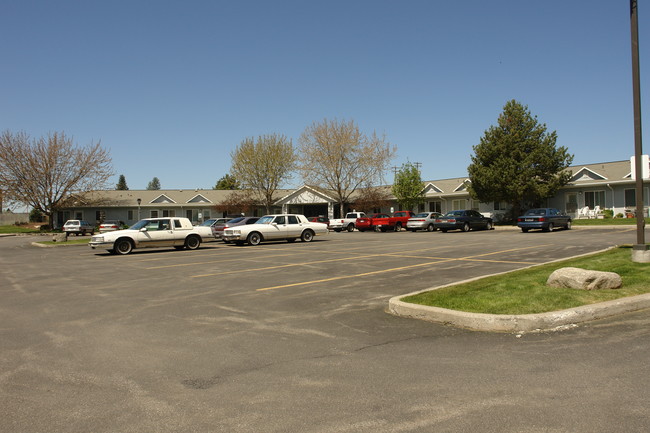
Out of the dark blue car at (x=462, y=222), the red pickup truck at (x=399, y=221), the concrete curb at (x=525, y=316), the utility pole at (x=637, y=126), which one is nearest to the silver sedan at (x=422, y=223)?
the dark blue car at (x=462, y=222)

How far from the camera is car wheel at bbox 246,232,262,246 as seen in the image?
24.5 meters

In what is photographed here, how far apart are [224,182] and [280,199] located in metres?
50.3

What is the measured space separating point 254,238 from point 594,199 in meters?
30.3

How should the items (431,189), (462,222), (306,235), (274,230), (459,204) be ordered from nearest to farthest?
(274,230)
(306,235)
(462,222)
(459,204)
(431,189)

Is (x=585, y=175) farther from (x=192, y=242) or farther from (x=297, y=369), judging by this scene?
(x=297, y=369)

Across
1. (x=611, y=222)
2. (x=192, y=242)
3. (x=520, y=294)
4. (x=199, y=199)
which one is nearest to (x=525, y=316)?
Answer: (x=520, y=294)

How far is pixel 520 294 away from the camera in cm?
762

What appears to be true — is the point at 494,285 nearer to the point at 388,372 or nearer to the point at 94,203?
the point at 388,372

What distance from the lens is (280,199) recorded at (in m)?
59.0

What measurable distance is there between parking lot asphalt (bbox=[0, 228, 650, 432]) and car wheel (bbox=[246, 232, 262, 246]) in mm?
15044

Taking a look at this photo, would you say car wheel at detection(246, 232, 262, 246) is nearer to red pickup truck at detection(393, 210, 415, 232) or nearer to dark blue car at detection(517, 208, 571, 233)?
dark blue car at detection(517, 208, 571, 233)

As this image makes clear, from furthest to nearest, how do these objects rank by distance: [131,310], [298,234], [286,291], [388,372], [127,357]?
[298,234]
[286,291]
[131,310]
[127,357]
[388,372]

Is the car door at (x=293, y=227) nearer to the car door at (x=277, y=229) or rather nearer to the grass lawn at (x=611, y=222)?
the car door at (x=277, y=229)

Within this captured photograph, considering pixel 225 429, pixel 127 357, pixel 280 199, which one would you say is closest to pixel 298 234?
pixel 127 357
